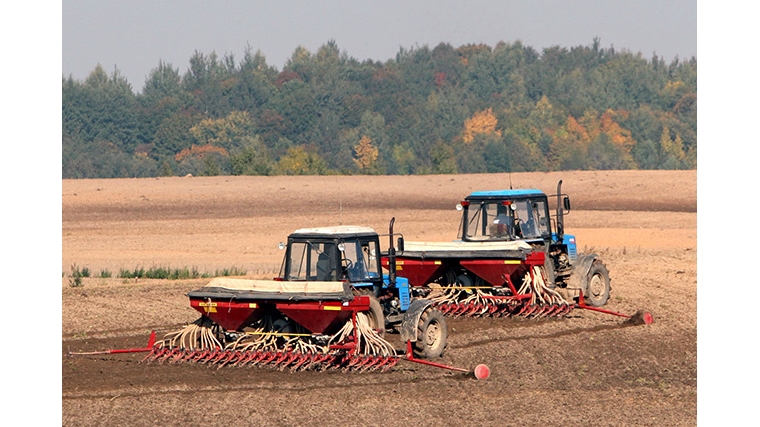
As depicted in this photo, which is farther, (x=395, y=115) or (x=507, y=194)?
(x=395, y=115)

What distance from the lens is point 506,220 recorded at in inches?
906

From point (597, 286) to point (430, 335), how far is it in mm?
6868

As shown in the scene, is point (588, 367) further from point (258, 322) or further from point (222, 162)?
point (222, 162)

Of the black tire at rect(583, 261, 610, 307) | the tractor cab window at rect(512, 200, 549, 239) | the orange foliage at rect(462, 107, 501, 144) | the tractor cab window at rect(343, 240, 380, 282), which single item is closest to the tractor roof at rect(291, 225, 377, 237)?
the tractor cab window at rect(343, 240, 380, 282)

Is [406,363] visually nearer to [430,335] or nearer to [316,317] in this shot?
[430,335]

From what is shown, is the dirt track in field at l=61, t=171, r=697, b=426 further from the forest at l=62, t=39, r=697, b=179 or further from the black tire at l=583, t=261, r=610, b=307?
the forest at l=62, t=39, r=697, b=179

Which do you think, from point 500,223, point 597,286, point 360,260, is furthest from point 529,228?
point 360,260

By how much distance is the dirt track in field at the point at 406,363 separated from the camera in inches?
537

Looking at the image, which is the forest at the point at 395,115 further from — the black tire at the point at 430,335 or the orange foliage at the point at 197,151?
the black tire at the point at 430,335

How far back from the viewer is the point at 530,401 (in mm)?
14414

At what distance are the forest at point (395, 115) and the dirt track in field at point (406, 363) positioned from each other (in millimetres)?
33065

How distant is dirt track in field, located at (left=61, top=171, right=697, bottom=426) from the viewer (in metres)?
13.6

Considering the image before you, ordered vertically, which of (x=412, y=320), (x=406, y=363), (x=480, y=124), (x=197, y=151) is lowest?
(x=406, y=363)

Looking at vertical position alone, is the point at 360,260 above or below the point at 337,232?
below
